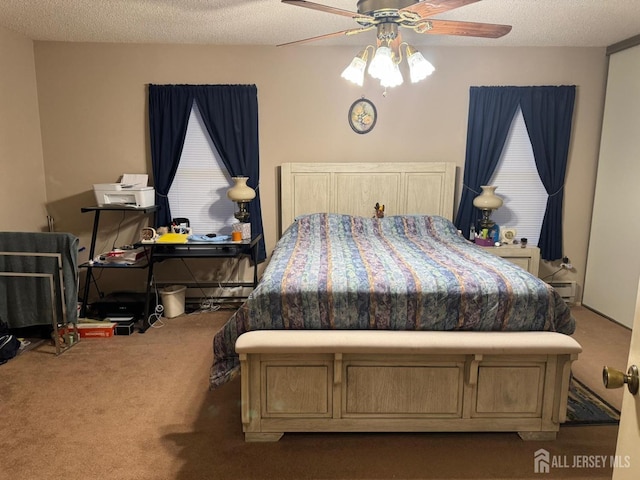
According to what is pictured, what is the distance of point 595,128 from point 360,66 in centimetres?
297

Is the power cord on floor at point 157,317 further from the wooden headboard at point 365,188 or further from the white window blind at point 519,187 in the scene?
the white window blind at point 519,187

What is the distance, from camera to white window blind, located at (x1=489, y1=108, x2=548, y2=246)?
4316 mm

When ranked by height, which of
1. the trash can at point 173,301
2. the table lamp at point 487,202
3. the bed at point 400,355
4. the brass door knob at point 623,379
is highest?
the table lamp at point 487,202

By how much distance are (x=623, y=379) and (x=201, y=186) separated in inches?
155

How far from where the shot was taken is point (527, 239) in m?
4.42

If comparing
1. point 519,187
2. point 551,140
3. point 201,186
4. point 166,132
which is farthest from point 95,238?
point 551,140

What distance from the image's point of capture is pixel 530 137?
425 centimetres

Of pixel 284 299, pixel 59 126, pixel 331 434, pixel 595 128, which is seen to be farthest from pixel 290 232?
pixel 595 128

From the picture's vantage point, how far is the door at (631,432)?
0.92 metres

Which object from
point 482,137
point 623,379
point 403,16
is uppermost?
point 403,16

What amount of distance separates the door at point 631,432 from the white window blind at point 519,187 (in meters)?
3.63

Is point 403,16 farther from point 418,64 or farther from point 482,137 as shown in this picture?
point 482,137

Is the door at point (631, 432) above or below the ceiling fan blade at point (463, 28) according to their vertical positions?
below

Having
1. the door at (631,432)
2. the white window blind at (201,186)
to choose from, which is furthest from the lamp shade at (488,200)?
the door at (631,432)
